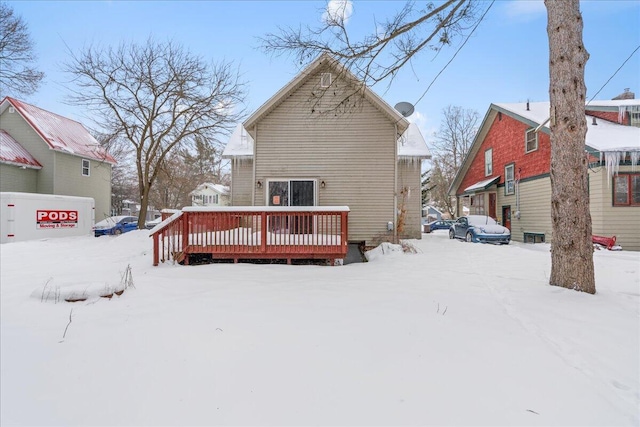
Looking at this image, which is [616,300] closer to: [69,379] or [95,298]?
[69,379]

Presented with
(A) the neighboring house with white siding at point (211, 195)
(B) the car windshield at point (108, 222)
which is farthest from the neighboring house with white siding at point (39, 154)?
(A) the neighboring house with white siding at point (211, 195)

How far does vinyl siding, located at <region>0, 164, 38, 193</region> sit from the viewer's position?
13706 mm

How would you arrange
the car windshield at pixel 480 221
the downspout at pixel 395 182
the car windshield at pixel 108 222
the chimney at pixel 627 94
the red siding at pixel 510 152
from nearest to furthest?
the downspout at pixel 395 182
the car windshield at pixel 480 221
the red siding at pixel 510 152
the chimney at pixel 627 94
the car windshield at pixel 108 222

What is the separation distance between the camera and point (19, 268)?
6.01m

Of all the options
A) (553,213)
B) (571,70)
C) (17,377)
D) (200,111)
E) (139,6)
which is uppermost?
(139,6)

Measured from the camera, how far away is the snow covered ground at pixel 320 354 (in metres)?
1.82

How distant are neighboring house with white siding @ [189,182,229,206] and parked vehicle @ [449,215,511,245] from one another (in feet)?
94.7

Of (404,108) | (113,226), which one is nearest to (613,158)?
(404,108)

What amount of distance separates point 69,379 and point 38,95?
71.4 ft

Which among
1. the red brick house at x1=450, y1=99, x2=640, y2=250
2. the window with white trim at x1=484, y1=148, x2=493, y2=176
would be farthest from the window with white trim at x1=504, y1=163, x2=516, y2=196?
the window with white trim at x1=484, y1=148, x2=493, y2=176

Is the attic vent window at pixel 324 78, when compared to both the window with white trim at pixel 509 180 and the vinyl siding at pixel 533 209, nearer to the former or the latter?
the vinyl siding at pixel 533 209

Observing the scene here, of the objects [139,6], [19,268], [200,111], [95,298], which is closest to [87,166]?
[200,111]

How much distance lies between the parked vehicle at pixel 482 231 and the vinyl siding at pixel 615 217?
2792mm

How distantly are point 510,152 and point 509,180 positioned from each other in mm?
1397
